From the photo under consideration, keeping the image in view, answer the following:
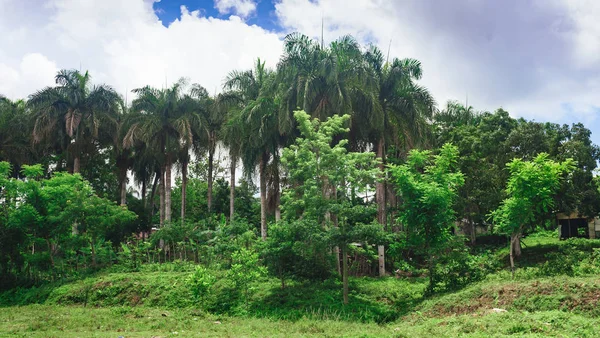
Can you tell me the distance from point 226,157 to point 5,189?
44.0 ft

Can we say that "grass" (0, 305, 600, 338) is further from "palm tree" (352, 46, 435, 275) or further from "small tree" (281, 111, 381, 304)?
"palm tree" (352, 46, 435, 275)

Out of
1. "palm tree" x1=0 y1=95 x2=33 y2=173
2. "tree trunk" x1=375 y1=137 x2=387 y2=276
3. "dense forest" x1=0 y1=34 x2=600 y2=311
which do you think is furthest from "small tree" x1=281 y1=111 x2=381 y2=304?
"palm tree" x1=0 y1=95 x2=33 y2=173

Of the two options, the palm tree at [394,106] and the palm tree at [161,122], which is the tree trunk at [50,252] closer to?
the palm tree at [161,122]

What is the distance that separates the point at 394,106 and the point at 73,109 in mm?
22002

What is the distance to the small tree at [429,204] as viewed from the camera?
20.5 m

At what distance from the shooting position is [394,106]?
90.8 ft

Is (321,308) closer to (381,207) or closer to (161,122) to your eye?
(381,207)

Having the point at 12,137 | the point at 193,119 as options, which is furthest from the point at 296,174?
the point at 12,137

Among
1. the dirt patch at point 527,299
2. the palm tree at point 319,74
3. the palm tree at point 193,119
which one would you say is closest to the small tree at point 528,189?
the dirt patch at point 527,299

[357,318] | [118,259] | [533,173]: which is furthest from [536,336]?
[118,259]

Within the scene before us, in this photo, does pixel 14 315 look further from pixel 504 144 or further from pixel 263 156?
pixel 504 144

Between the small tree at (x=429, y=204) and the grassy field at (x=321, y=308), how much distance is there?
1.99 meters

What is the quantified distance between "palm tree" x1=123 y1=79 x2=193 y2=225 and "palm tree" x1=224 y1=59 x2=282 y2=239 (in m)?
4.78

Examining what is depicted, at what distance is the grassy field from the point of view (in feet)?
48.3
